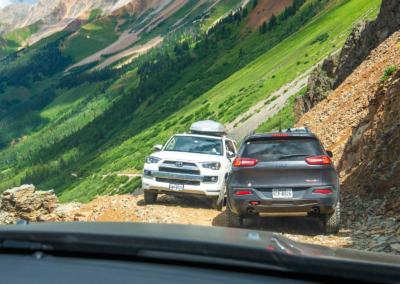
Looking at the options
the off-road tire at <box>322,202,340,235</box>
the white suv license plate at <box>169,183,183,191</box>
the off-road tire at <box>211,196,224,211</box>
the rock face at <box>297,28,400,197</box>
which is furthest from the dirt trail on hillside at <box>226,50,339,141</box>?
the off-road tire at <box>322,202,340,235</box>

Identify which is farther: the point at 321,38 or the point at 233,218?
the point at 321,38

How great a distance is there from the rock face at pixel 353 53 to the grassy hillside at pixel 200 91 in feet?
37.4

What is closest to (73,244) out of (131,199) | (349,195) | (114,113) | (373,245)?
(373,245)

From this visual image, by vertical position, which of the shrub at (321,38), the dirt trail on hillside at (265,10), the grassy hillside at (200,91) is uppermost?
the dirt trail on hillside at (265,10)

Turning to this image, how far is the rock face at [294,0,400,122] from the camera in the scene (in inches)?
898

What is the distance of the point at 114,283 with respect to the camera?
1.73 metres

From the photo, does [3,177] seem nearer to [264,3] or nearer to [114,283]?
[264,3]

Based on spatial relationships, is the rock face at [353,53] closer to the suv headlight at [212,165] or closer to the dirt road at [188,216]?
the dirt road at [188,216]

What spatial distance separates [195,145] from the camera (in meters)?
12.4

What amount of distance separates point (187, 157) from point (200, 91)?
9668cm

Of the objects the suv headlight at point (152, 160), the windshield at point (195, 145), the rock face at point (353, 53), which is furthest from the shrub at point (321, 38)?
the suv headlight at point (152, 160)

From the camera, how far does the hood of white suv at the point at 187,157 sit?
35.2 ft

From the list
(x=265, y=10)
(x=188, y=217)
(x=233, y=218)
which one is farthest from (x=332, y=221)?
(x=265, y=10)

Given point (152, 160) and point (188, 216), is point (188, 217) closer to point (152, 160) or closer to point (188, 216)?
point (188, 216)
